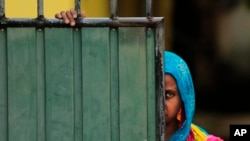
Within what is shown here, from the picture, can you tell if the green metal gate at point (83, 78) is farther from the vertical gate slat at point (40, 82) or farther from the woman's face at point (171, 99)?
the woman's face at point (171, 99)

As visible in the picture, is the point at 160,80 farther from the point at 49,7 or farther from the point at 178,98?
the point at 49,7

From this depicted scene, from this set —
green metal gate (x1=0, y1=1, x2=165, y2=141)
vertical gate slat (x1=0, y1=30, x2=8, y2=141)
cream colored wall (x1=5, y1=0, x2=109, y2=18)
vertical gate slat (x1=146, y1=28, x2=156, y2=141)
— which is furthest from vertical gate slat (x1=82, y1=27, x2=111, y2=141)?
cream colored wall (x1=5, y1=0, x2=109, y2=18)

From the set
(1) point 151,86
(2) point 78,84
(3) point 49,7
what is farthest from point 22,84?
(3) point 49,7

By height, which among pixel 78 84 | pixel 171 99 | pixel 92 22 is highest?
pixel 92 22

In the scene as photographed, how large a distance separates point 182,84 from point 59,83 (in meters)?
0.66

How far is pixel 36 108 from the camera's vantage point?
407 cm

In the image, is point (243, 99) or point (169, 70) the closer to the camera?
point (169, 70)

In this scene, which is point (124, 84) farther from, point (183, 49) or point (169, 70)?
point (183, 49)

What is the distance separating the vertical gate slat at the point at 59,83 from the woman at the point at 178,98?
528 mm

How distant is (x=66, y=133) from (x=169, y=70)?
617 millimetres

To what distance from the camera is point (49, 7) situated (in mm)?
5336

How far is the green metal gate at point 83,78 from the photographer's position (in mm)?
4000

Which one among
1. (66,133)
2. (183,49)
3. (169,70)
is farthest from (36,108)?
(183,49)

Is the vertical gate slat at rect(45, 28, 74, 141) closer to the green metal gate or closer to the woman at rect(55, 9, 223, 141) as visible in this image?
the green metal gate
